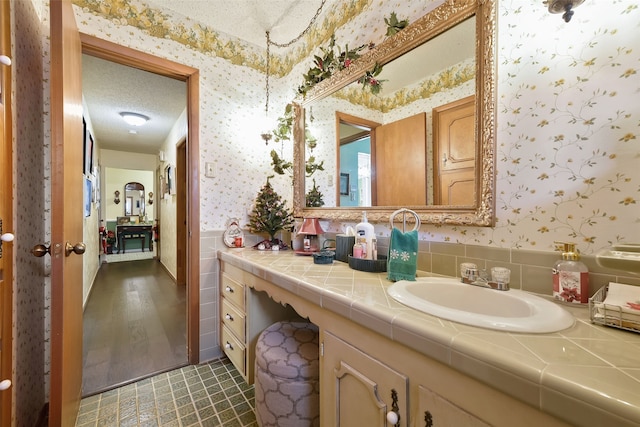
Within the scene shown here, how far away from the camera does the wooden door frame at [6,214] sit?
0.87 m

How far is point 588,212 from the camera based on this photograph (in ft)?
2.55

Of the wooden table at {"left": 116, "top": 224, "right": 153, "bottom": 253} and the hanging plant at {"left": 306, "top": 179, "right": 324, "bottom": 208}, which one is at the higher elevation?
the hanging plant at {"left": 306, "top": 179, "right": 324, "bottom": 208}

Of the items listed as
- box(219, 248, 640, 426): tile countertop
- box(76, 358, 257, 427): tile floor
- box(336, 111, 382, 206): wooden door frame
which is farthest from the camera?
box(336, 111, 382, 206): wooden door frame

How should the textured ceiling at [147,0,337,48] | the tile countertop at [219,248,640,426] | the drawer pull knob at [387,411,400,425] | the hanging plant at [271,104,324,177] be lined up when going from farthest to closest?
the hanging plant at [271,104,324,177] → the textured ceiling at [147,0,337,48] → the drawer pull knob at [387,411,400,425] → the tile countertop at [219,248,640,426]

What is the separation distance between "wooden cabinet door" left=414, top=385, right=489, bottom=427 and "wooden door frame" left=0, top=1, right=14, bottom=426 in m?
1.34

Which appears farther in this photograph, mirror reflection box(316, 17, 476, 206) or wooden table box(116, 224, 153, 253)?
wooden table box(116, 224, 153, 253)

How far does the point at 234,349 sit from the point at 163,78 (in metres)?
2.67

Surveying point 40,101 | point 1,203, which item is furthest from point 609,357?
point 40,101

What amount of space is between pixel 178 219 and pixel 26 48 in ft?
9.05

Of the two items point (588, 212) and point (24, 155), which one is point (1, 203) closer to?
point (24, 155)

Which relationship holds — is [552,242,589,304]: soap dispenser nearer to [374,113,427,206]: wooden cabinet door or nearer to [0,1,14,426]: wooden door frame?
[374,113,427,206]: wooden cabinet door

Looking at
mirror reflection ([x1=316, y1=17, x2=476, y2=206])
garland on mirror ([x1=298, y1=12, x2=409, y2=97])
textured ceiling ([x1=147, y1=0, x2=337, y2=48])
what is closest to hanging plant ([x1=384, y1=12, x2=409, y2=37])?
garland on mirror ([x1=298, y1=12, x2=409, y2=97])

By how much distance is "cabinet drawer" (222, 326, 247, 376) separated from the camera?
1540 millimetres

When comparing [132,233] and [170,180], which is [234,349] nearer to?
[170,180]
